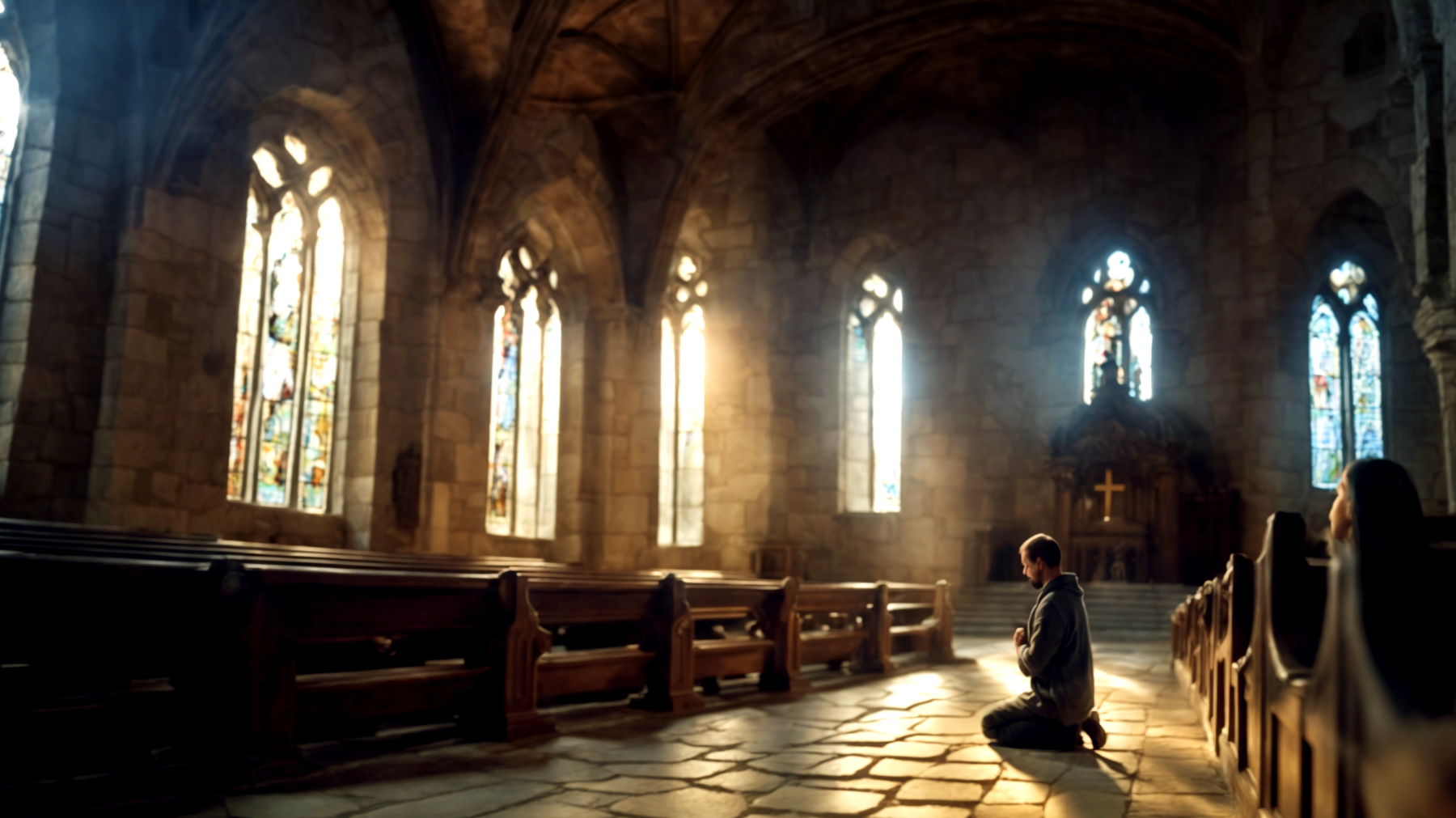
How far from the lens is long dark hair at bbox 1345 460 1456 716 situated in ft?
5.01

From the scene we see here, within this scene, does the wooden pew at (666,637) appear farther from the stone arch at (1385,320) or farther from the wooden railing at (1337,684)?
the stone arch at (1385,320)

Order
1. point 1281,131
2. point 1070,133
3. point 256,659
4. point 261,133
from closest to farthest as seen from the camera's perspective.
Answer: point 256,659
point 261,133
point 1281,131
point 1070,133

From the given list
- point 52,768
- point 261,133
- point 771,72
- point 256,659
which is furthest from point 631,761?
point 771,72

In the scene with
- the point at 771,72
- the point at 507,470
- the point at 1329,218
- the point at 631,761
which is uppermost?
the point at 771,72

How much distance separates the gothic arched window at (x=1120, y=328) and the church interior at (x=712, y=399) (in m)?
0.06

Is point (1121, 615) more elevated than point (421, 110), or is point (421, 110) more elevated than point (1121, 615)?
point (421, 110)

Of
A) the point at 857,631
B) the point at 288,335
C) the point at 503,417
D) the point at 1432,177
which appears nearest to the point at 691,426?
the point at 503,417

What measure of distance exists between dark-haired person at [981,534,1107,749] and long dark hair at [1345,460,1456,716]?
2.71 meters

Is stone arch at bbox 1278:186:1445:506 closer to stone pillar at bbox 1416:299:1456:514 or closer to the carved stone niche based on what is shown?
the carved stone niche

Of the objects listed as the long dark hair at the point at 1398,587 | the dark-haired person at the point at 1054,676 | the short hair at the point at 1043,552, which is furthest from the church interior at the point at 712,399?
the short hair at the point at 1043,552

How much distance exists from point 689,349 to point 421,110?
248 inches

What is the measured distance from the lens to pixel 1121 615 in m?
13.3

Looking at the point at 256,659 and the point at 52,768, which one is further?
the point at 256,659

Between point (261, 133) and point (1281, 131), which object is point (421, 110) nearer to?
point (261, 133)
